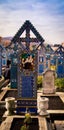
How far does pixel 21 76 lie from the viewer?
13562mm

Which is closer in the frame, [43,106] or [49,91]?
[43,106]

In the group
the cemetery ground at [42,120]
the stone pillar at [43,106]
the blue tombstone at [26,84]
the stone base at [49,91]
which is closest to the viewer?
the cemetery ground at [42,120]

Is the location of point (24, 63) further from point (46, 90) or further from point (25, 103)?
point (46, 90)

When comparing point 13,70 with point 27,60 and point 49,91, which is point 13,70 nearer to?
point 49,91

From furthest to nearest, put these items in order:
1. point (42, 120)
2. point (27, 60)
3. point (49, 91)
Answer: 1. point (49, 91)
2. point (27, 60)
3. point (42, 120)

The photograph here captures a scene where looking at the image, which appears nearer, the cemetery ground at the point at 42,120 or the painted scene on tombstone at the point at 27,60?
the cemetery ground at the point at 42,120

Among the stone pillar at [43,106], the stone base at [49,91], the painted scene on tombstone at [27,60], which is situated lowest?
the stone base at [49,91]

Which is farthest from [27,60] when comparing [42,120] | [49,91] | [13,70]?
[13,70]

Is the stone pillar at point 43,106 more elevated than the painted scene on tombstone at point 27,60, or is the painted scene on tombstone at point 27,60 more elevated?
the painted scene on tombstone at point 27,60

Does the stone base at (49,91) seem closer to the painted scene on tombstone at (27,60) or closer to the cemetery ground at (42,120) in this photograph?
the cemetery ground at (42,120)

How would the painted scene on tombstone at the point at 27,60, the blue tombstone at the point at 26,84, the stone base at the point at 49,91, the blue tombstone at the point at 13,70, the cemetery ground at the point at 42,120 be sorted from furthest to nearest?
the blue tombstone at the point at 13,70 → the stone base at the point at 49,91 → the blue tombstone at the point at 26,84 → the painted scene on tombstone at the point at 27,60 → the cemetery ground at the point at 42,120

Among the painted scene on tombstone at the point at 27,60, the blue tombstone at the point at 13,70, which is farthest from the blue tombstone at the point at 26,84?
the blue tombstone at the point at 13,70

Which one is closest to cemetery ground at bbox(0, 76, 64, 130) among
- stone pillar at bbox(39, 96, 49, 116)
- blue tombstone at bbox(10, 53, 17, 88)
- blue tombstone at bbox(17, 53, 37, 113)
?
stone pillar at bbox(39, 96, 49, 116)

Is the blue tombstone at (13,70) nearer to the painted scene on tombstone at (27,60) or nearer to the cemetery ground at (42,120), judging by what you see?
the cemetery ground at (42,120)
